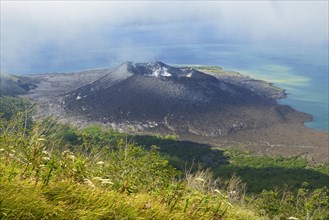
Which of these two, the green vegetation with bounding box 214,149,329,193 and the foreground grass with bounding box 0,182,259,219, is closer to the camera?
the foreground grass with bounding box 0,182,259,219

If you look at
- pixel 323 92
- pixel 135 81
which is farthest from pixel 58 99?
pixel 323 92

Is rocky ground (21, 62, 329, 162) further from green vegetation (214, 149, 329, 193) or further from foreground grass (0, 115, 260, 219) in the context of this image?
foreground grass (0, 115, 260, 219)

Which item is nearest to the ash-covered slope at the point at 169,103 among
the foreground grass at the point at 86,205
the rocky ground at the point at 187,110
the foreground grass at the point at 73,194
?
the rocky ground at the point at 187,110

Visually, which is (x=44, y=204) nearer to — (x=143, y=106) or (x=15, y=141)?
(x=15, y=141)

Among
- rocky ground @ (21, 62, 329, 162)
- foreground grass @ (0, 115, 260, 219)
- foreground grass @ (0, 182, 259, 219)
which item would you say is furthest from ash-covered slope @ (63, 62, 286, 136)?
foreground grass @ (0, 182, 259, 219)

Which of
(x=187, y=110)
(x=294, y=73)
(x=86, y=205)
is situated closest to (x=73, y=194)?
(x=86, y=205)

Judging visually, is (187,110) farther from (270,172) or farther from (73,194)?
(73,194)

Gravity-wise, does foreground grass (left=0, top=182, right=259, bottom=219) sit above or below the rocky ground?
above

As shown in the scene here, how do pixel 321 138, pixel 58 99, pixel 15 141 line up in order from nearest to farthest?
pixel 15 141, pixel 321 138, pixel 58 99
